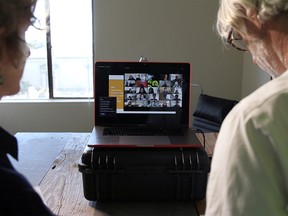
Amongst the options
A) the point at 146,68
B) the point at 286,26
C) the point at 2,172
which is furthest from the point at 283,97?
the point at 146,68

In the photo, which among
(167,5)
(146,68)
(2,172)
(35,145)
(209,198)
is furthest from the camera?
(167,5)

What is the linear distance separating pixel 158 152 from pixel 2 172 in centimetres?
77

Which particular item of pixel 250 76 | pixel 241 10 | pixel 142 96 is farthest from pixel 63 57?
pixel 241 10

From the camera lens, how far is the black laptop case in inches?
48.5

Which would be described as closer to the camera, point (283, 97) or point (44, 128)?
point (283, 97)

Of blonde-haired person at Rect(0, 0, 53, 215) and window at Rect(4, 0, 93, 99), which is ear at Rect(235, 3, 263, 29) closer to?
blonde-haired person at Rect(0, 0, 53, 215)

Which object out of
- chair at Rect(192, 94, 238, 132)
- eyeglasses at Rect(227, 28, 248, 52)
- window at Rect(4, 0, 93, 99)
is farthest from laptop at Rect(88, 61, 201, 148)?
window at Rect(4, 0, 93, 99)

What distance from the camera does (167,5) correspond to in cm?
374

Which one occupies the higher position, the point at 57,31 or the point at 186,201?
the point at 57,31

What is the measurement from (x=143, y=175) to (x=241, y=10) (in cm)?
69

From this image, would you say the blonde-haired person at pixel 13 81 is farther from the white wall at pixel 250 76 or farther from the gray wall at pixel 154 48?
the gray wall at pixel 154 48

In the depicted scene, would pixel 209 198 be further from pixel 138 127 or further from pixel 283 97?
pixel 138 127

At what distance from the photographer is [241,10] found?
75cm

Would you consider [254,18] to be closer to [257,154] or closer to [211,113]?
[257,154]
